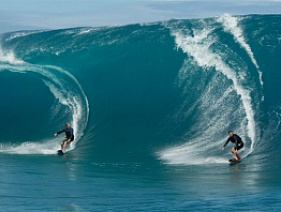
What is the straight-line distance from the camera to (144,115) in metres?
20.1

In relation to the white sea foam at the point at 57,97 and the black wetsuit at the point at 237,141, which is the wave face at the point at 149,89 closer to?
the white sea foam at the point at 57,97

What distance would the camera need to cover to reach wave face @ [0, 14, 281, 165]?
1788cm

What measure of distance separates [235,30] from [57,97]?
5761mm

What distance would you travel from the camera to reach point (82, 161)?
53.3ft

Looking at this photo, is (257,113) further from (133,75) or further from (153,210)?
(153,210)

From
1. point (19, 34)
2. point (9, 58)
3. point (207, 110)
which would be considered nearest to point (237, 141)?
point (207, 110)

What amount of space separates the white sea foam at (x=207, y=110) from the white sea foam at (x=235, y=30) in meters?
0.58

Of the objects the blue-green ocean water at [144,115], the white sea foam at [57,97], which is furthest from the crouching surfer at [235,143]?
the white sea foam at [57,97]

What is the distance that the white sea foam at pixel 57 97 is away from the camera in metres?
18.2

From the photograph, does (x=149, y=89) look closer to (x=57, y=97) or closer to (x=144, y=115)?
(x=144, y=115)

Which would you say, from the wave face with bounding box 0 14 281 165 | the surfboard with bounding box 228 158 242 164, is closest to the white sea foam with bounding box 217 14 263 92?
the wave face with bounding box 0 14 281 165

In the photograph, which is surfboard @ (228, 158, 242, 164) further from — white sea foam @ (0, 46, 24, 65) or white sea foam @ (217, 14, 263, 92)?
white sea foam @ (0, 46, 24, 65)

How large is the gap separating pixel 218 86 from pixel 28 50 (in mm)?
7856

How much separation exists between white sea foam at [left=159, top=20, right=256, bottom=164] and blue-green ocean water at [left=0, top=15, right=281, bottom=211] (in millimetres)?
33
